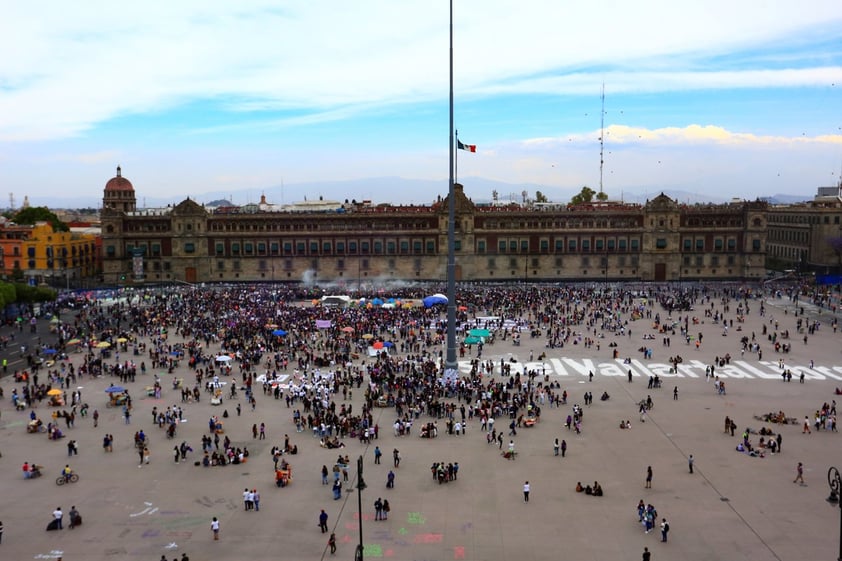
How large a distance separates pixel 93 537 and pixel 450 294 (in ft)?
69.0

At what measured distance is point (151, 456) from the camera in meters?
27.7

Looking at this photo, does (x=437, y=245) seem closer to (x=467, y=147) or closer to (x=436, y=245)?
(x=436, y=245)

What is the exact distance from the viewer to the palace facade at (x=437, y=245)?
8762cm

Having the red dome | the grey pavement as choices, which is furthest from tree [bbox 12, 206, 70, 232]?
the grey pavement

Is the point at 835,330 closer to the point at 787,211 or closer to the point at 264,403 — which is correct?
the point at 264,403

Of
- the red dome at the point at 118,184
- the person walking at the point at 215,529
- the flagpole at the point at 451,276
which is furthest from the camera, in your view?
the red dome at the point at 118,184

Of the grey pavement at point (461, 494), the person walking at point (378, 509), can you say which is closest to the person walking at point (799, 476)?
the grey pavement at point (461, 494)

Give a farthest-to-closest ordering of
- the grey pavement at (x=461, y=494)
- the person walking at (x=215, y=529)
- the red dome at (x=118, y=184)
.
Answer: the red dome at (x=118, y=184) → the person walking at (x=215, y=529) → the grey pavement at (x=461, y=494)

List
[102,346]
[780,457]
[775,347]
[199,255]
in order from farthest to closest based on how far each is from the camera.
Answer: [199,255]
[775,347]
[102,346]
[780,457]

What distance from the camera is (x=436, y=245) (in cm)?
8794

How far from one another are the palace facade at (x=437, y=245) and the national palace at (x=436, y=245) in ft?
0.41

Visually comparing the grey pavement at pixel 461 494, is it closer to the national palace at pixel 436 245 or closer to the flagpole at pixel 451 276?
the flagpole at pixel 451 276

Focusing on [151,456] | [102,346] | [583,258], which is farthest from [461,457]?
[583,258]

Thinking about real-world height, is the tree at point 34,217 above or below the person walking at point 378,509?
above
